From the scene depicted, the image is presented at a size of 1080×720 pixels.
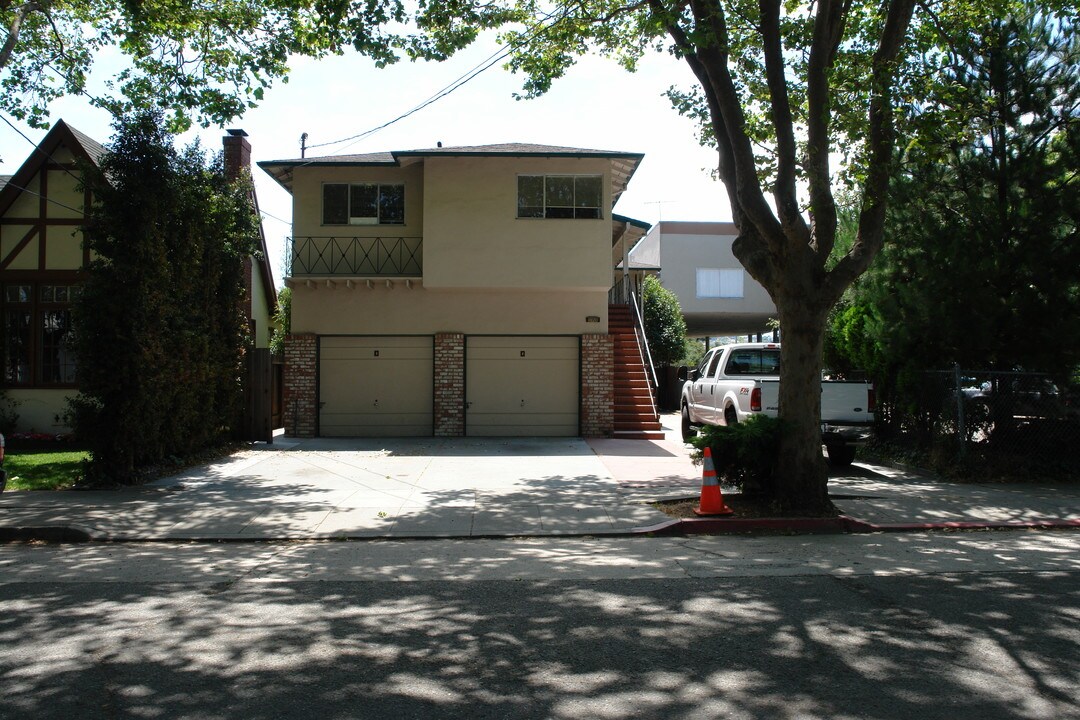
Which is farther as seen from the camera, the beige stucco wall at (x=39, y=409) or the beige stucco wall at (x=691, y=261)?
the beige stucco wall at (x=691, y=261)

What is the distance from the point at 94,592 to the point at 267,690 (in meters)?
2.96

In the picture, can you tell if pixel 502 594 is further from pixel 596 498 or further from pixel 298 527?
pixel 596 498

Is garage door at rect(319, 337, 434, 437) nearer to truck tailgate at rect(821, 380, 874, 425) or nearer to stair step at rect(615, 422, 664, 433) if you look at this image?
stair step at rect(615, 422, 664, 433)

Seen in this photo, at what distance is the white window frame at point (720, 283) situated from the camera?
142 feet

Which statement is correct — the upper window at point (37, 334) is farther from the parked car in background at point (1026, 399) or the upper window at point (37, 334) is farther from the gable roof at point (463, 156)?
the parked car in background at point (1026, 399)

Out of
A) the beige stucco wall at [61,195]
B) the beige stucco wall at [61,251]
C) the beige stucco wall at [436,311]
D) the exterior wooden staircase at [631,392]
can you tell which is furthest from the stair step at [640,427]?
the beige stucco wall at [61,195]

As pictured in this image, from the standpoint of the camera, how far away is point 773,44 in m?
9.83

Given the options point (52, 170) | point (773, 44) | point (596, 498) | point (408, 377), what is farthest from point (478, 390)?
point (773, 44)

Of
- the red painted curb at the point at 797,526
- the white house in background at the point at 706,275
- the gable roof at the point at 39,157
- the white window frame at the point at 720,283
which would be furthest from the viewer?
the white window frame at the point at 720,283

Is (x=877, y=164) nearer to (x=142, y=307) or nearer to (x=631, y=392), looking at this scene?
(x=142, y=307)

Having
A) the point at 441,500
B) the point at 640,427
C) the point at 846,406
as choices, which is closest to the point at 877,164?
the point at 846,406

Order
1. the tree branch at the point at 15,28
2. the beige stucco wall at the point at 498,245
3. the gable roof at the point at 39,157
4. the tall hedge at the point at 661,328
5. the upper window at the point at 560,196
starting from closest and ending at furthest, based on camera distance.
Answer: the tree branch at the point at 15,28, the gable roof at the point at 39,157, the beige stucco wall at the point at 498,245, the upper window at the point at 560,196, the tall hedge at the point at 661,328

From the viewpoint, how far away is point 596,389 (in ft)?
62.6

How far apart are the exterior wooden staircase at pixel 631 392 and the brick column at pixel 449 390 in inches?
139
